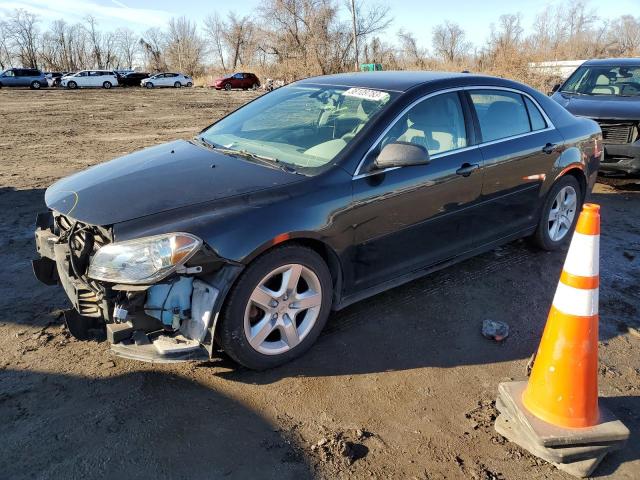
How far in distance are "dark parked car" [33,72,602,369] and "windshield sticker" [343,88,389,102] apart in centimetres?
1

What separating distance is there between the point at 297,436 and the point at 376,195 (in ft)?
5.09

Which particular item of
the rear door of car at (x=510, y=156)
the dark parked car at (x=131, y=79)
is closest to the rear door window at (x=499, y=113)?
the rear door of car at (x=510, y=156)

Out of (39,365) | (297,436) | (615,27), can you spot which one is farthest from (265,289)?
(615,27)

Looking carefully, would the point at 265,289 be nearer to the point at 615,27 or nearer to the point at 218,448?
the point at 218,448

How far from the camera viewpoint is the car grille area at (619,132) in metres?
7.16

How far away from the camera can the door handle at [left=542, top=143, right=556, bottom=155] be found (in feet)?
14.9

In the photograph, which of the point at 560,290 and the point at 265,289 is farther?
the point at 265,289

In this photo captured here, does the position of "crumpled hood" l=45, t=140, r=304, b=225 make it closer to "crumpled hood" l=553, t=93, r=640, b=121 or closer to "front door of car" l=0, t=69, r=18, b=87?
"crumpled hood" l=553, t=93, r=640, b=121

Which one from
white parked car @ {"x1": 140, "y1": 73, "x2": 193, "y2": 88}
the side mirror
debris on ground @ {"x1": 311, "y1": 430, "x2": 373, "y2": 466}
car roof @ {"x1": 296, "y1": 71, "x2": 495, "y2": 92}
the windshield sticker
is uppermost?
white parked car @ {"x1": 140, "y1": 73, "x2": 193, "y2": 88}

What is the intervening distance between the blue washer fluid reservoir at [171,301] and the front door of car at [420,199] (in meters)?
1.11

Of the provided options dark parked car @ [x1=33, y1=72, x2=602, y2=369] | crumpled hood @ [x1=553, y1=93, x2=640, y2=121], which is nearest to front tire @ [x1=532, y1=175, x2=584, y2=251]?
dark parked car @ [x1=33, y1=72, x2=602, y2=369]

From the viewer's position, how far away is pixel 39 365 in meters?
3.13

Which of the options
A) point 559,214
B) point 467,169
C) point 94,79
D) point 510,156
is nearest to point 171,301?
point 467,169

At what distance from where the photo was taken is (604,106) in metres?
7.48
